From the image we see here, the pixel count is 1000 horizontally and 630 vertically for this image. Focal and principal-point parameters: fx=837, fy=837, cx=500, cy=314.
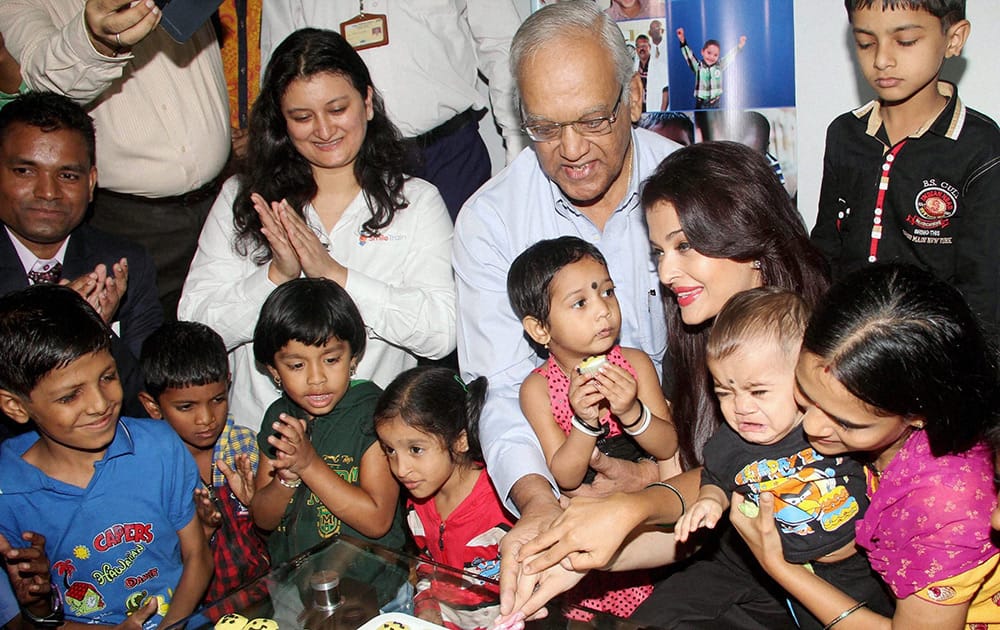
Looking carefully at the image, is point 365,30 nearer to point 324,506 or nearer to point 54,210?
point 54,210

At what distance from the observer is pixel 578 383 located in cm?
226

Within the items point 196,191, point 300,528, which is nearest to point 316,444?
point 300,528

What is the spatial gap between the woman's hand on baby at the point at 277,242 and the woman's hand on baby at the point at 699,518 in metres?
1.75

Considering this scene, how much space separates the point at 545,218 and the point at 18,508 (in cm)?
187

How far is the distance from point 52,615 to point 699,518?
198 cm

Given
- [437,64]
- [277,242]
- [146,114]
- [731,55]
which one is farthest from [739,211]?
[146,114]

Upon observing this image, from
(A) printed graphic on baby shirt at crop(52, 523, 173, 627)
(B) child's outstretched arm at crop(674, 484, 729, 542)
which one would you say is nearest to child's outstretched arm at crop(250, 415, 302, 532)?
(A) printed graphic on baby shirt at crop(52, 523, 173, 627)

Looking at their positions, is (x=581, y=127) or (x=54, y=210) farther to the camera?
(x=54, y=210)

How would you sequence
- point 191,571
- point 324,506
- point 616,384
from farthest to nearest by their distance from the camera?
1. point 324,506
2. point 191,571
3. point 616,384

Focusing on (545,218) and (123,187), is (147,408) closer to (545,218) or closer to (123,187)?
(123,187)

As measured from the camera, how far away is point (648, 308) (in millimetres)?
2730

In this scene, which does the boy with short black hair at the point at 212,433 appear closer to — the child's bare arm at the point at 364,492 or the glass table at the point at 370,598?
the child's bare arm at the point at 364,492

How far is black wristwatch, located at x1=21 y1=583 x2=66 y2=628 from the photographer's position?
253 cm

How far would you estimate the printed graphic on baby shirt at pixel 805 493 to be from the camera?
188cm
